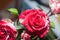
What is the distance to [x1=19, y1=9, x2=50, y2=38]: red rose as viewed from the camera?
534mm

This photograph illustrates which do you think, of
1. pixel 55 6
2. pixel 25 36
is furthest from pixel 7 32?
pixel 55 6

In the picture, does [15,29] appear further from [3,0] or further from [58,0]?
[3,0]

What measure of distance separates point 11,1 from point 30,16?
152 centimetres

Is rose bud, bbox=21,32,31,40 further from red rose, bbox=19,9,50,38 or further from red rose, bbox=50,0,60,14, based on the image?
red rose, bbox=50,0,60,14

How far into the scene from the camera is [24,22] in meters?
0.54

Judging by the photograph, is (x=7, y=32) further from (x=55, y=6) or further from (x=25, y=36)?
(x=55, y=6)

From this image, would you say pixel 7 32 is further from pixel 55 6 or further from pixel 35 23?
pixel 55 6

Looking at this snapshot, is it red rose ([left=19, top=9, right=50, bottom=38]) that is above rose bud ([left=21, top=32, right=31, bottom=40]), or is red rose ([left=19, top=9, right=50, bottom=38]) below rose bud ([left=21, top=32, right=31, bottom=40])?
above

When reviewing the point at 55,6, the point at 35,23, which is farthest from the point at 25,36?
the point at 55,6

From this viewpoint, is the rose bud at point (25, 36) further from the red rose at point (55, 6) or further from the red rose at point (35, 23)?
the red rose at point (55, 6)

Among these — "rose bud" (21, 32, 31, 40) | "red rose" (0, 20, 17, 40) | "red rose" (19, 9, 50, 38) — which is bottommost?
"rose bud" (21, 32, 31, 40)

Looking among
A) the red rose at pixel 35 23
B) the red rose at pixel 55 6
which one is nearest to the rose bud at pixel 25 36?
the red rose at pixel 35 23

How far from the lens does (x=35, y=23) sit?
0.54 meters

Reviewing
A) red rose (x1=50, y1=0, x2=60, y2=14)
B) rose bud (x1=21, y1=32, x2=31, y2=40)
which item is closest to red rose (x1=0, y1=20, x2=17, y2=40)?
rose bud (x1=21, y1=32, x2=31, y2=40)
